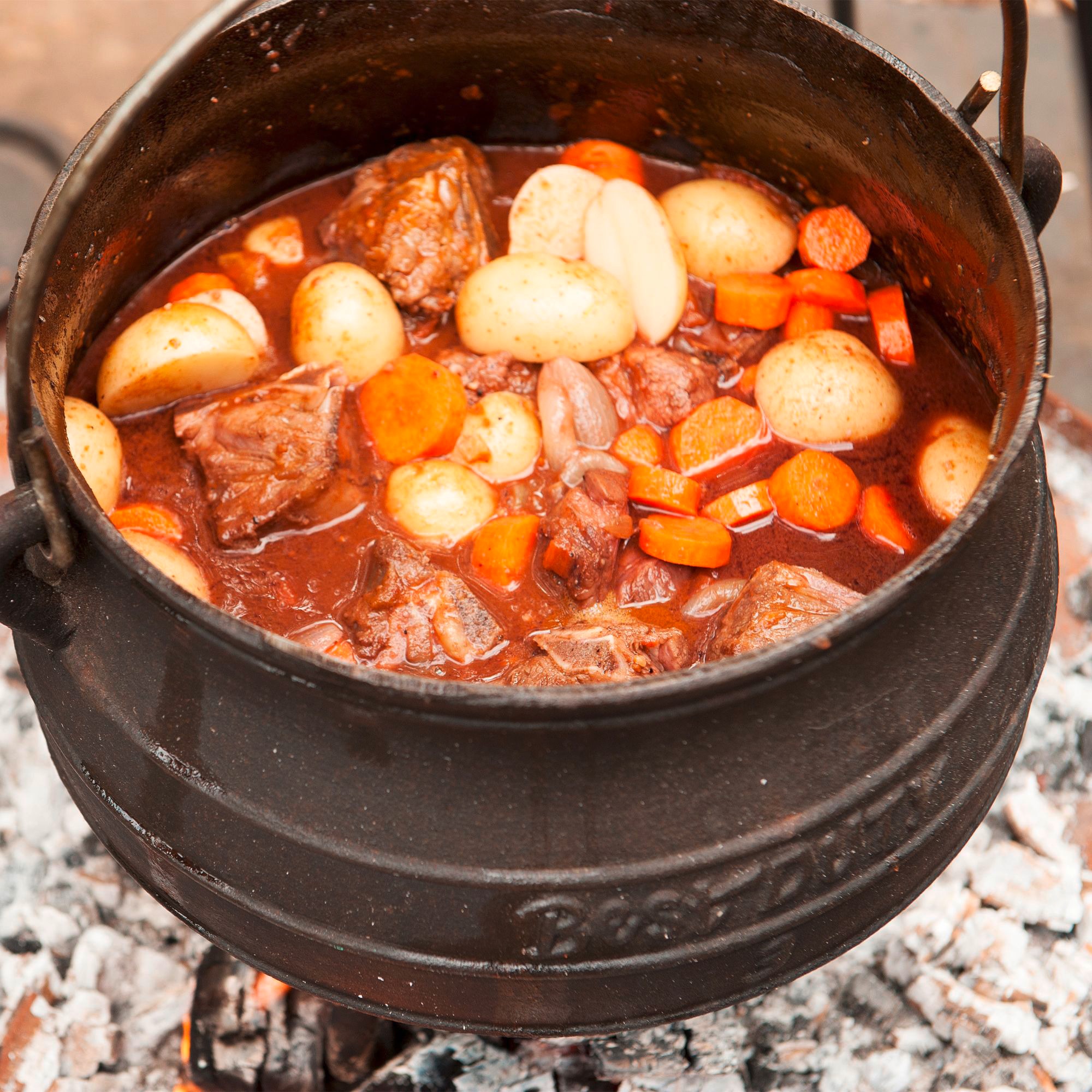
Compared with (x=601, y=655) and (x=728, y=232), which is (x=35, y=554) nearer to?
(x=601, y=655)

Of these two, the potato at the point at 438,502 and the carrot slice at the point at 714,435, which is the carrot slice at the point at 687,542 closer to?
the carrot slice at the point at 714,435

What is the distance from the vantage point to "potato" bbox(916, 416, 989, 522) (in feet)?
6.13

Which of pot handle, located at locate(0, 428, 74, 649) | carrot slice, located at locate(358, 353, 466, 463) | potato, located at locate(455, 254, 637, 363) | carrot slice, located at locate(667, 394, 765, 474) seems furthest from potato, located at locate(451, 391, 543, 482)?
pot handle, located at locate(0, 428, 74, 649)

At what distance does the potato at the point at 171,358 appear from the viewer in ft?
6.44

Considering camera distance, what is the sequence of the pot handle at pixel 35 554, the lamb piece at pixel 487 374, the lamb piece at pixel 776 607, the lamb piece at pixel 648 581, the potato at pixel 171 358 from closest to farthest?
the pot handle at pixel 35 554, the lamb piece at pixel 776 607, the lamb piece at pixel 648 581, the potato at pixel 171 358, the lamb piece at pixel 487 374

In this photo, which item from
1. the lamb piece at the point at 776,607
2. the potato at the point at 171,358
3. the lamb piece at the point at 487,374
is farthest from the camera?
the lamb piece at the point at 487,374

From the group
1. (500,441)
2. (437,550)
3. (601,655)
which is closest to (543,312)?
(500,441)

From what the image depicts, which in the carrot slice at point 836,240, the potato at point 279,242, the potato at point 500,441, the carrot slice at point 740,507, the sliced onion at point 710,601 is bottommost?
the sliced onion at point 710,601

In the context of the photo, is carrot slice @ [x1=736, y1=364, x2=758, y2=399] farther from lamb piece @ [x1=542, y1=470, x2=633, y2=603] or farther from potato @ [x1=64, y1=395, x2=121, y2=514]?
potato @ [x1=64, y1=395, x2=121, y2=514]

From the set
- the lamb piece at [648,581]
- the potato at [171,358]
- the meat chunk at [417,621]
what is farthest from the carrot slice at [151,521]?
the lamb piece at [648,581]

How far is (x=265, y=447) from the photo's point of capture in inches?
74.0

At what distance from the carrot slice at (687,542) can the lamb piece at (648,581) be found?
0.01 metres

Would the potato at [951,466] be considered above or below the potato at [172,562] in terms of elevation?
above

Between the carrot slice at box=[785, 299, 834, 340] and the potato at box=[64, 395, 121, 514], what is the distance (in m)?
1.19
